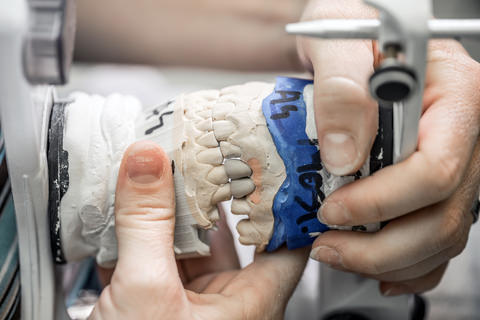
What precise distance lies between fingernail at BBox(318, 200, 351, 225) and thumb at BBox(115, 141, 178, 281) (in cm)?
19

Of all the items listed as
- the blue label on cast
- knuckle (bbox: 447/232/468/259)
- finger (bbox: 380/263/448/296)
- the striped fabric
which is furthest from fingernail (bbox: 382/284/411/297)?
the striped fabric

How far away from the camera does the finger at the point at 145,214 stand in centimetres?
55

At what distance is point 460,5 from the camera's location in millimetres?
1109

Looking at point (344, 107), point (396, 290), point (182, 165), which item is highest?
point (344, 107)

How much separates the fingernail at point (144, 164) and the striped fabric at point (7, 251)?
0.54ft

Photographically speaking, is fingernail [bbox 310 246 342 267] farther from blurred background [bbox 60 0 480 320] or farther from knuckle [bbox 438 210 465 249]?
blurred background [bbox 60 0 480 320]

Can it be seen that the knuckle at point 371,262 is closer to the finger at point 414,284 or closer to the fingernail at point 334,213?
the fingernail at point 334,213

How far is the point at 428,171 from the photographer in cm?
49

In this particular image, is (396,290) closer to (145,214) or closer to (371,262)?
(371,262)

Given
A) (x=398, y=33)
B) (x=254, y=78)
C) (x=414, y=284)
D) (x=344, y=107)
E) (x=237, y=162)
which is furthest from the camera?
(x=254, y=78)

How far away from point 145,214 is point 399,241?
302 millimetres

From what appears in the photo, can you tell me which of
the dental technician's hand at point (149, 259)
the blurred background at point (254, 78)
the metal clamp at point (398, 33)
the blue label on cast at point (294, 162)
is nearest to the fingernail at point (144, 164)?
the dental technician's hand at point (149, 259)

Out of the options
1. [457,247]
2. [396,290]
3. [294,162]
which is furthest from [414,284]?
[294,162]

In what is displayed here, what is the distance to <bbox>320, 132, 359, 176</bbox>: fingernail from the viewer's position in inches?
19.6
